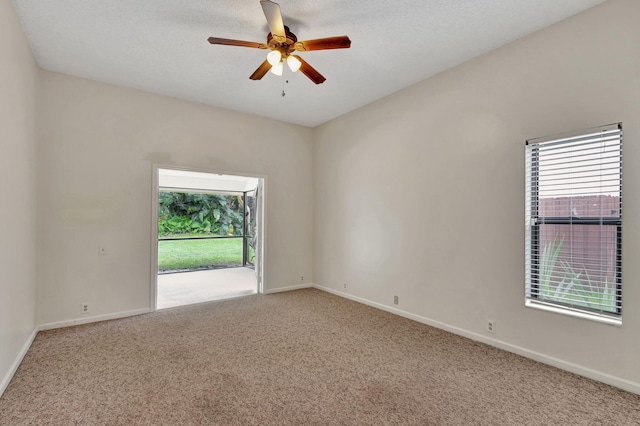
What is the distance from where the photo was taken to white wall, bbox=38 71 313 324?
3410 mm

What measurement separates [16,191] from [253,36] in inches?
97.1

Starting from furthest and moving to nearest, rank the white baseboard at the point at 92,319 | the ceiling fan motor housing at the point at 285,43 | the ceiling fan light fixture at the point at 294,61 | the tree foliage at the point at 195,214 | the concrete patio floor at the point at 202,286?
1. the tree foliage at the point at 195,214
2. the concrete patio floor at the point at 202,286
3. the white baseboard at the point at 92,319
4. the ceiling fan light fixture at the point at 294,61
5. the ceiling fan motor housing at the point at 285,43

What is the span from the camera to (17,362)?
2533mm

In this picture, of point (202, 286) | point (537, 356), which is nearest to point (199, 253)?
point (202, 286)

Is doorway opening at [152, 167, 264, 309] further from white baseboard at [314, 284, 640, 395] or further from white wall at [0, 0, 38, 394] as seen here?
white baseboard at [314, 284, 640, 395]

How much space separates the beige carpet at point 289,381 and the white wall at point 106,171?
494 millimetres

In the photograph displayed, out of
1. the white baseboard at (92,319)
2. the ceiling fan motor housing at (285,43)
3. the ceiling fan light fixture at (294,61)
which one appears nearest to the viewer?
the ceiling fan motor housing at (285,43)

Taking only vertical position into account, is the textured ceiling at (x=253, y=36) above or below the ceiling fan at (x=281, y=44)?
above

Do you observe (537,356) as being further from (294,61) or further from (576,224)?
(294,61)

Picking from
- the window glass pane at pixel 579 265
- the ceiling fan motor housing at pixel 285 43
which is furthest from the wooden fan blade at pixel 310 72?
the window glass pane at pixel 579 265

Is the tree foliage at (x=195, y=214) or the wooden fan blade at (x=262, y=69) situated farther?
the tree foliage at (x=195, y=214)

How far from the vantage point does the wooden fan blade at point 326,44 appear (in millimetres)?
2248

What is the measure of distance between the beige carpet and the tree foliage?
659 centimetres

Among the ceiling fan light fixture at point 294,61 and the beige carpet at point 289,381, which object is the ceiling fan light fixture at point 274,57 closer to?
the ceiling fan light fixture at point 294,61
